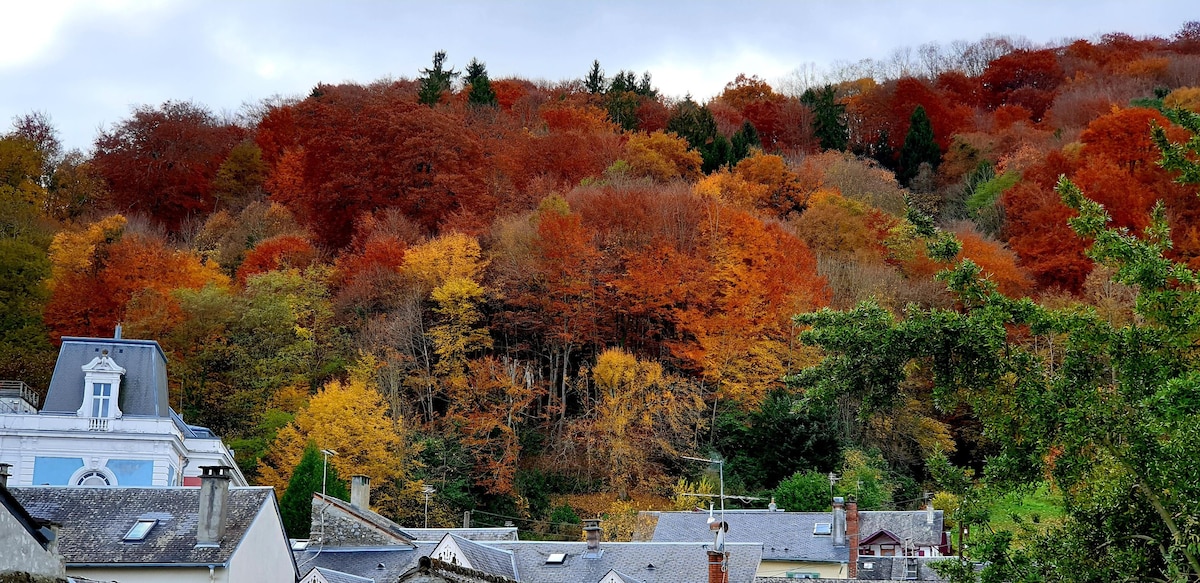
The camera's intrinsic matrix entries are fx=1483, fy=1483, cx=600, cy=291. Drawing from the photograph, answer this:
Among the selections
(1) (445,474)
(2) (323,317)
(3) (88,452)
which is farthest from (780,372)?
(3) (88,452)

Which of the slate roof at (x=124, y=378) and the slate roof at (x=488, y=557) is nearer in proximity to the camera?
the slate roof at (x=488, y=557)

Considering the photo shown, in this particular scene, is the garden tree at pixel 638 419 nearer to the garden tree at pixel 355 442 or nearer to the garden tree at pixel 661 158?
the garden tree at pixel 355 442

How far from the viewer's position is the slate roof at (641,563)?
113ft

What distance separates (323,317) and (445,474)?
10.4 m

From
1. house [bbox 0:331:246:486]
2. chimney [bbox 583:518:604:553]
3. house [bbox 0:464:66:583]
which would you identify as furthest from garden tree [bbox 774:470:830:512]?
house [bbox 0:464:66:583]

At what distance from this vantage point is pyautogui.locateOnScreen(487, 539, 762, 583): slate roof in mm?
34562

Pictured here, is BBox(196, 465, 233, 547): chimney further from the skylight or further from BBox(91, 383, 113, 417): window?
BBox(91, 383, 113, 417): window

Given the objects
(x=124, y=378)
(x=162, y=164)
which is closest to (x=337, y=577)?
(x=124, y=378)

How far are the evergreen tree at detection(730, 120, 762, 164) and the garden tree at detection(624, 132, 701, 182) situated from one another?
2.96 metres

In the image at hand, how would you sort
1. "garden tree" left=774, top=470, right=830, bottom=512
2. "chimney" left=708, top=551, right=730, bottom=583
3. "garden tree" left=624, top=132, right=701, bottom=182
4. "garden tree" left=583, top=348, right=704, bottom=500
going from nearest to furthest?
"chimney" left=708, top=551, right=730, bottom=583, "garden tree" left=774, top=470, right=830, bottom=512, "garden tree" left=583, top=348, right=704, bottom=500, "garden tree" left=624, top=132, right=701, bottom=182

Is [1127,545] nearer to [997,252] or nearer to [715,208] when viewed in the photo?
[715,208]

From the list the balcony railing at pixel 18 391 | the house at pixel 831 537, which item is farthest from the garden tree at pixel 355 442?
the house at pixel 831 537

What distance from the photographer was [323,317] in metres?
58.3

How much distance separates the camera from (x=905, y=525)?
44875 millimetres
